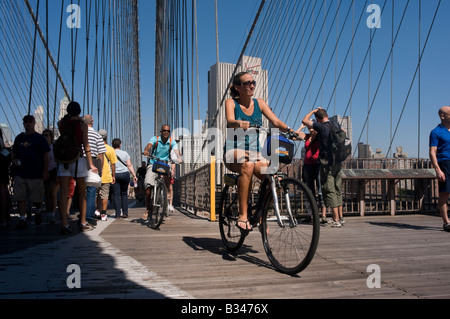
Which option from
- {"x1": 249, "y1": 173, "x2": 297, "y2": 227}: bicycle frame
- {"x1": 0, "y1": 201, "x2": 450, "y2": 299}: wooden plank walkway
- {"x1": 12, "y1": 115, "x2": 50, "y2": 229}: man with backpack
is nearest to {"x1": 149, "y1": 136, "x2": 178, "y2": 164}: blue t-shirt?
{"x1": 12, "y1": 115, "x2": 50, "y2": 229}: man with backpack

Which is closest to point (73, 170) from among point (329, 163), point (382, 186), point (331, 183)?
point (329, 163)

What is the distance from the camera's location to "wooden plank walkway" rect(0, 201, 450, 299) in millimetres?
1757

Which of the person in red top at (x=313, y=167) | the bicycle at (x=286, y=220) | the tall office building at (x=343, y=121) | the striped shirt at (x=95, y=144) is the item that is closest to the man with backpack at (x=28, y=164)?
the striped shirt at (x=95, y=144)

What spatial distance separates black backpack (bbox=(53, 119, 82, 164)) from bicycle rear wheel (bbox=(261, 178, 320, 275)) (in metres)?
2.20

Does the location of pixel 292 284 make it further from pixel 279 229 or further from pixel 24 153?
pixel 24 153

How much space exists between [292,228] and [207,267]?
549 millimetres

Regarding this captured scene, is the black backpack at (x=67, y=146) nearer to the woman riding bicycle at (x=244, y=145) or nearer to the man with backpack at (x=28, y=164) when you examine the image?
the man with backpack at (x=28, y=164)

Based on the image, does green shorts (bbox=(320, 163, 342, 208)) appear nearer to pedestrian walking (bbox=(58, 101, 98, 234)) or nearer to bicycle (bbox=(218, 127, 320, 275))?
bicycle (bbox=(218, 127, 320, 275))

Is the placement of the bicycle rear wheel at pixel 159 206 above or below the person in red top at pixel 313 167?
below

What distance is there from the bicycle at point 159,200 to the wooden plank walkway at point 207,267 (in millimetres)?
456

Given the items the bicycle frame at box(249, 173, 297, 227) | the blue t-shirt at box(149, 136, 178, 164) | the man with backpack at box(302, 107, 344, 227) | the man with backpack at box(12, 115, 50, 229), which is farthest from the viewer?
the blue t-shirt at box(149, 136, 178, 164)

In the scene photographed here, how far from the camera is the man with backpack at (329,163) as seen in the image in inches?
163

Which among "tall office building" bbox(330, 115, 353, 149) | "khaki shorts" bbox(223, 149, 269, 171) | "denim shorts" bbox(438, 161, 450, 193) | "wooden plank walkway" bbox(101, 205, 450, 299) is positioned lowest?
"wooden plank walkway" bbox(101, 205, 450, 299)
